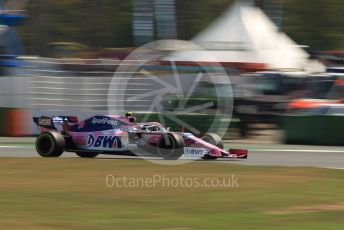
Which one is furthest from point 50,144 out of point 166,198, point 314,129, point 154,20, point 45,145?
point 154,20

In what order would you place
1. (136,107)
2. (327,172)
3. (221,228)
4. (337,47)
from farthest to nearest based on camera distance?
(337,47) < (136,107) < (327,172) < (221,228)

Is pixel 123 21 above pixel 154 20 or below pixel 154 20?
below

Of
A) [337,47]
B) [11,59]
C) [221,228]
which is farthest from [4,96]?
[337,47]

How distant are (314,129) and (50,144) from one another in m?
9.03

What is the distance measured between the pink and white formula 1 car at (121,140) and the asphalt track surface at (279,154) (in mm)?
503

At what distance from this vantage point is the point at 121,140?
1458 centimetres

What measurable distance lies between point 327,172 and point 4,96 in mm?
16184

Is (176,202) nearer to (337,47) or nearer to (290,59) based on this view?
(290,59)

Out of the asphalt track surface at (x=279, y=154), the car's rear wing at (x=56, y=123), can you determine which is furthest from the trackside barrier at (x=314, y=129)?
the car's rear wing at (x=56, y=123)

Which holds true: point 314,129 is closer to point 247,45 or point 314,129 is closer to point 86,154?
point 86,154

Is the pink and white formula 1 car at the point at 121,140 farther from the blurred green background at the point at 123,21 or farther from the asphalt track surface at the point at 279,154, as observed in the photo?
the blurred green background at the point at 123,21

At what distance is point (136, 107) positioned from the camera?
92.6ft

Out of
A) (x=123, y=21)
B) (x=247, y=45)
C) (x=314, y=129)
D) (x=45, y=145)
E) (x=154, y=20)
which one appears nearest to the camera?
(x=45, y=145)

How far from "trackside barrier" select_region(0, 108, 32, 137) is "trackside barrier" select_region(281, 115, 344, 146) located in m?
8.65
